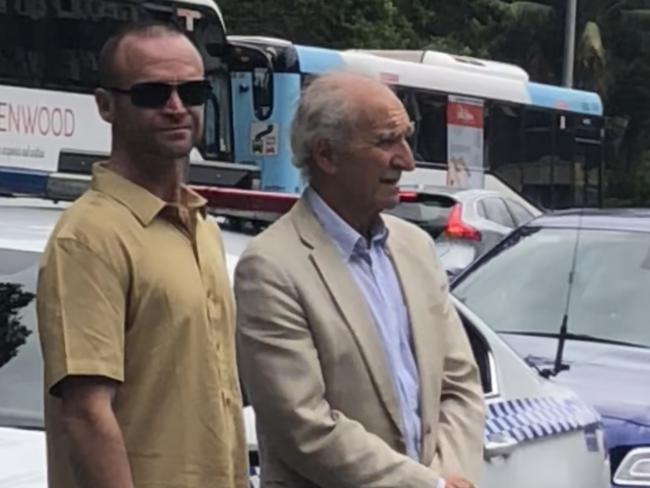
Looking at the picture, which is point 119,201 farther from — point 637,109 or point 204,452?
point 637,109

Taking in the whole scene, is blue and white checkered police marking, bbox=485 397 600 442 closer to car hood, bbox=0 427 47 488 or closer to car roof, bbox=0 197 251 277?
car roof, bbox=0 197 251 277

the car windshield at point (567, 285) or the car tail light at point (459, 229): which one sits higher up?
the car windshield at point (567, 285)

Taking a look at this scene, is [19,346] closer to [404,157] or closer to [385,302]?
[385,302]

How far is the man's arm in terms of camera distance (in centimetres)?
Answer: 307

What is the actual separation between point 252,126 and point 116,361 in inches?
705

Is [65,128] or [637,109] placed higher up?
[65,128]

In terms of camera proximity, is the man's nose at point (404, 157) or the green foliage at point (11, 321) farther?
the green foliage at point (11, 321)

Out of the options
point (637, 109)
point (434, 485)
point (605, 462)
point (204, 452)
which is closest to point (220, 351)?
point (204, 452)

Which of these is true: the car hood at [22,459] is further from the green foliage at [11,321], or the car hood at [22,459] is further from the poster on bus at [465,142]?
the poster on bus at [465,142]

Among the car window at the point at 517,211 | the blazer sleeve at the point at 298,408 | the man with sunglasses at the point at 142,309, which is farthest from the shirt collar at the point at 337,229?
the car window at the point at 517,211

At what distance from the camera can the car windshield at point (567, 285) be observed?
24.6 feet

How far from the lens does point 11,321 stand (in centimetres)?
455

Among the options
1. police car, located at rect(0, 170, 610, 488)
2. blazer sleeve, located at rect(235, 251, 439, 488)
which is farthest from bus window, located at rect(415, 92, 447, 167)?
blazer sleeve, located at rect(235, 251, 439, 488)

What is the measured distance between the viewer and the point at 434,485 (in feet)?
11.9
